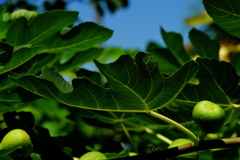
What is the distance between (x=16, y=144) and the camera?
835 millimetres

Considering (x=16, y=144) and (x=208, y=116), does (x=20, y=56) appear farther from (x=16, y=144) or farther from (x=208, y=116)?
(x=208, y=116)

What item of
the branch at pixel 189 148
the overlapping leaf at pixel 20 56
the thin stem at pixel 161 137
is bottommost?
the thin stem at pixel 161 137

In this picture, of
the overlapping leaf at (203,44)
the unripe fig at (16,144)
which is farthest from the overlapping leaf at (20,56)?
the overlapping leaf at (203,44)

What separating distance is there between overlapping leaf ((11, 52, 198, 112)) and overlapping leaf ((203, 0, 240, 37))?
0.53 ft

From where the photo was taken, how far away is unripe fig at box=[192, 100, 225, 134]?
845 millimetres

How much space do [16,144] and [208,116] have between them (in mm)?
438

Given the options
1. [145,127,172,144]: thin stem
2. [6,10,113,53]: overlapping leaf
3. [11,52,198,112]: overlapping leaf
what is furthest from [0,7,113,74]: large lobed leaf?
[145,127,172,144]: thin stem

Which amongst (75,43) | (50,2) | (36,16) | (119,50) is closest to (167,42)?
(75,43)

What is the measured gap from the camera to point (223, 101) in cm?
106

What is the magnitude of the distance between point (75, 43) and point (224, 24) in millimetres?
454

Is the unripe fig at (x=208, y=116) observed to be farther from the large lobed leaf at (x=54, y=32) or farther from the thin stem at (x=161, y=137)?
the thin stem at (x=161, y=137)

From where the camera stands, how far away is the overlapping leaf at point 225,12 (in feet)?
2.98

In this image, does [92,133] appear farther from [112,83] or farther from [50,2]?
[112,83]

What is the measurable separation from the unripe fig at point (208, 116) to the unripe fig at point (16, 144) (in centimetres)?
40
